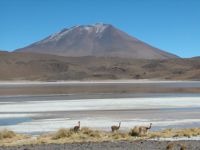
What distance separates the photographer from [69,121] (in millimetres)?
26797

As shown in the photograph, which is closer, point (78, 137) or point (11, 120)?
point (78, 137)

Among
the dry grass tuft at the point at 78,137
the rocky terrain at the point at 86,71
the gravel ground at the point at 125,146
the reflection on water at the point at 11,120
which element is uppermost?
the rocky terrain at the point at 86,71

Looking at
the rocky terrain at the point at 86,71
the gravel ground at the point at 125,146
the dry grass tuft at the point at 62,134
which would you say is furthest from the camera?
the rocky terrain at the point at 86,71

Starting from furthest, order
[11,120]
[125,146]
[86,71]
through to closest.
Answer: [86,71] < [11,120] < [125,146]

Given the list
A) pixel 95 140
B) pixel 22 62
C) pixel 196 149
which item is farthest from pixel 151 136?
pixel 22 62

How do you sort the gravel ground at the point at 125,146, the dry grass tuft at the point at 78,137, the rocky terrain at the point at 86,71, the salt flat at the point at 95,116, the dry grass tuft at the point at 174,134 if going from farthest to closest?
the rocky terrain at the point at 86,71 → the salt flat at the point at 95,116 → the dry grass tuft at the point at 174,134 → the dry grass tuft at the point at 78,137 → the gravel ground at the point at 125,146

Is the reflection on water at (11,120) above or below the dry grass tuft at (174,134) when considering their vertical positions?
above

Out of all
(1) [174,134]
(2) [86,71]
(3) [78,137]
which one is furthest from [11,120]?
(2) [86,71]

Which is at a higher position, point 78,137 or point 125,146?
point 78,137

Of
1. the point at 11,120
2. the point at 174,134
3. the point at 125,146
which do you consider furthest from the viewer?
the point at 11,120

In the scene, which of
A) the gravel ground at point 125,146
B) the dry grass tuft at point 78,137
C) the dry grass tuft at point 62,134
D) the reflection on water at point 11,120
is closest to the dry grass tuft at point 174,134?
the dry grass tuft at point 78,137

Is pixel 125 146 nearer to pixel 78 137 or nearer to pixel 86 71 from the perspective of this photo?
pixel 78 137

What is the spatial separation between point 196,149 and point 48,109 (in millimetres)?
20462

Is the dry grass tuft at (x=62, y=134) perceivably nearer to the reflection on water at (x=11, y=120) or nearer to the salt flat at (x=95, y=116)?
the salt flat at (x=95, y=116)
